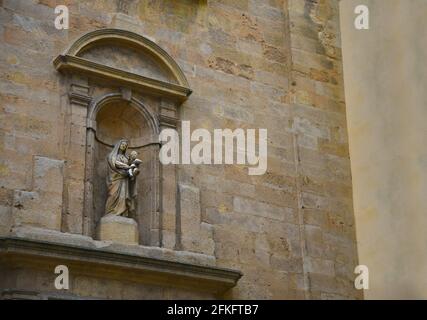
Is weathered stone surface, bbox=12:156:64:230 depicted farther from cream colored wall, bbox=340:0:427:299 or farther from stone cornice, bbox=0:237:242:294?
cream colored wall, bbox=340:0:427:299

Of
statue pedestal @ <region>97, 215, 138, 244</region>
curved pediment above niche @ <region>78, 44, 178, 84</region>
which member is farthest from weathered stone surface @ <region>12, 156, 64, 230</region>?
curved pediment above niche @ <region>78, 44, 178, 84</region>

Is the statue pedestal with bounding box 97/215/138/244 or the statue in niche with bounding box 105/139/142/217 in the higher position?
the statue in niche with bounding box 105/139/142/217

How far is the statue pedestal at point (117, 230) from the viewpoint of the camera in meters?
11.2

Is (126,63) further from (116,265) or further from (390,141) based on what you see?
(390,141)

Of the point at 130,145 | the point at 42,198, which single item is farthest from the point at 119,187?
the point at 42,198

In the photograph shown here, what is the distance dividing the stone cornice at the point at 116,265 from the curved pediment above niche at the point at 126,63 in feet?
7.20

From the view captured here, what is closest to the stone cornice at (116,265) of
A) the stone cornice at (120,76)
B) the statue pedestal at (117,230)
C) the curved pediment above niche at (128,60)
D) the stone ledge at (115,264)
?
the stone ledge at (115,264)

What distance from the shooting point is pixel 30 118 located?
11219 millimetres

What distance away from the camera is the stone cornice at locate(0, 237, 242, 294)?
10344 millimetres

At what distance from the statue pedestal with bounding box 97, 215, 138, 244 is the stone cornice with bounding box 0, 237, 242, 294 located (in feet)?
1.24

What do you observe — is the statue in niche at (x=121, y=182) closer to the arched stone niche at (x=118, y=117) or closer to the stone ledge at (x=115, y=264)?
the arched stone niche at (x=118, y=117)

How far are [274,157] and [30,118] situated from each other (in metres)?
3.33
